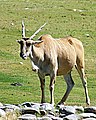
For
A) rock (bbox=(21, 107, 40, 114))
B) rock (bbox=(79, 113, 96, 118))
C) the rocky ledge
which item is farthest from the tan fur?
rock (bbox=(79, 113, 96, 118))

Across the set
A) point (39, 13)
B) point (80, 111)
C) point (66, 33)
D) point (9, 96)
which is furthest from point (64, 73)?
point (39, 13)

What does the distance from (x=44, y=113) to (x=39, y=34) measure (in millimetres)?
21956

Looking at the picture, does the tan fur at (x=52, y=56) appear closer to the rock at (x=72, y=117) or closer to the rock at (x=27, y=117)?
the rock at (x=27, y=117)

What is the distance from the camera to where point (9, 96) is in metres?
20.7

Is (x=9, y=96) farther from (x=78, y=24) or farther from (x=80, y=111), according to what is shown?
(x=78, y=24)

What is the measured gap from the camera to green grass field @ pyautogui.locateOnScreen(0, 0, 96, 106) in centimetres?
2162

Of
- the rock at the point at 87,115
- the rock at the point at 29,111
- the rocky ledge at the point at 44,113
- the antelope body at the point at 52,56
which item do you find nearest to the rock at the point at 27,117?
the rocky ledge at the point at 44,113

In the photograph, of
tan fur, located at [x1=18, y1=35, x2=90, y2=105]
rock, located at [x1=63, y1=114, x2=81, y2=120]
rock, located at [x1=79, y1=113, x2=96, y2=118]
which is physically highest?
tan fur, located at [x1=18, y1=35, x2=90, y2=105]

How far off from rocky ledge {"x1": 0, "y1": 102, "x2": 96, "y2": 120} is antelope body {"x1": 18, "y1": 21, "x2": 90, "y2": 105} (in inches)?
86.8

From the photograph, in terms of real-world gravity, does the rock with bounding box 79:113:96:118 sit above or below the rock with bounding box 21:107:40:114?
below

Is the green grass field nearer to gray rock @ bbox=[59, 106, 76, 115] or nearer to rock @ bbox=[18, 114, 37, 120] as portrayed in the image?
gray rock @ bbox=[59, 106, 76, 115]

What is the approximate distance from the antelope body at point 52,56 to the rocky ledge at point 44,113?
2204 millimetres

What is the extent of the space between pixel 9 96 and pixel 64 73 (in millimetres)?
2552

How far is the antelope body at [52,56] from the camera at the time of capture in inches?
682
